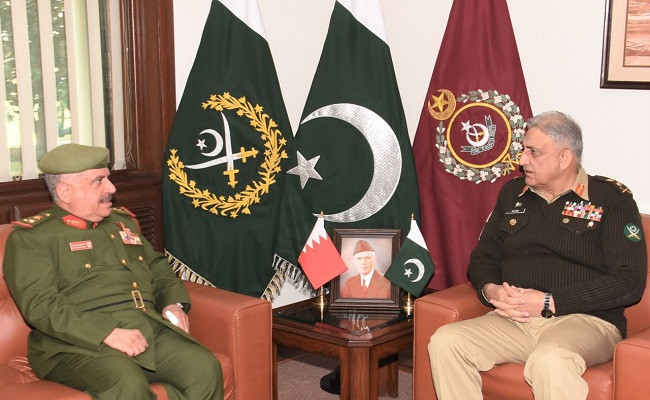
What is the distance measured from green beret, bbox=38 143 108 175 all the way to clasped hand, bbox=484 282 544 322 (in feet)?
4.75

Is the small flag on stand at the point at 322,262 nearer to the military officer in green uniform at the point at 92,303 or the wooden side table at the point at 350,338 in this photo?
the wooden side table at the point at 350,338

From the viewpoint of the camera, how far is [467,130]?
3.62 metres

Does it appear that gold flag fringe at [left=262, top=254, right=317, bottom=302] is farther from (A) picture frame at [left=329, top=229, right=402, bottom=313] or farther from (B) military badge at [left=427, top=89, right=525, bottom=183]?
(B) military badge at [left=427, top=89, right=525, bottom=183]

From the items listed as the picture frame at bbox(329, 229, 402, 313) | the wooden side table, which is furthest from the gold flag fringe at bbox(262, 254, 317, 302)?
the picture frame at bbox(329, 229, 402, 313)

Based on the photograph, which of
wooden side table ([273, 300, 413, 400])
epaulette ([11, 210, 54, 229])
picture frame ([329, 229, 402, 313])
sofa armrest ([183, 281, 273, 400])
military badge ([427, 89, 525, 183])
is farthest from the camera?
military badge ([427, 89, 525, 183])

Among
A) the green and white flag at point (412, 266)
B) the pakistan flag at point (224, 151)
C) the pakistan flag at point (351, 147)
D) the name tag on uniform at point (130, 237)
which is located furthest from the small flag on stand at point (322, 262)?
the name tag on uniform at point (130, 237)

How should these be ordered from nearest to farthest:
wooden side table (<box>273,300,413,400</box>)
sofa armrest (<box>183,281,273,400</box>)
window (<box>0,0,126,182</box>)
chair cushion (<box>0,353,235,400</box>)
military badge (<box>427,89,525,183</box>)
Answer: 1. chair cushion (<box>0,353,235,400</box>)
2. sofa armrest (<box>183,281,273,400</box>)
3. wooden side table (<box>273,300,413,400</box>)
4. window (<box>0,0,126,182</box>)
5. military badge (<box>427,89,525,183</box>)

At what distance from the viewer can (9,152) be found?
319 cm

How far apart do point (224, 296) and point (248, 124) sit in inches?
34.4

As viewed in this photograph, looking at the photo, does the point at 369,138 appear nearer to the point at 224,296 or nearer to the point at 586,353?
the point at 224,296

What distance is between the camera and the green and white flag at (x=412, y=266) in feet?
10.7

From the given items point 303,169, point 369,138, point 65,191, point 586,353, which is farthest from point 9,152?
point 586,353

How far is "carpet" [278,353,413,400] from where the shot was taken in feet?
11.9

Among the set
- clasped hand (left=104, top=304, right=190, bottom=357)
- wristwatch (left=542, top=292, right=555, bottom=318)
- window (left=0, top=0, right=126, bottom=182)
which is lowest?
clasped hand (left=104, top=304, right=190, bottom=357)
